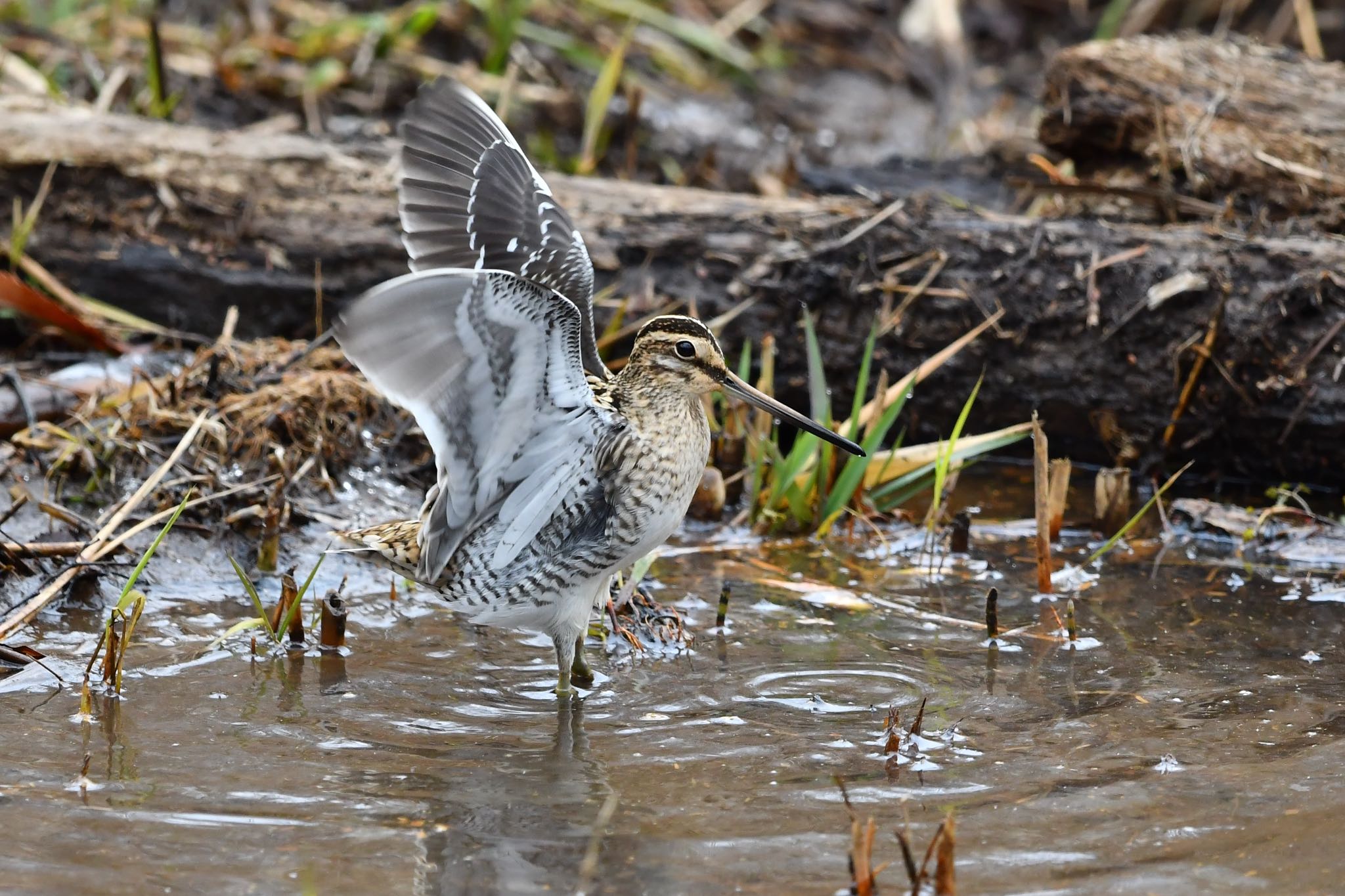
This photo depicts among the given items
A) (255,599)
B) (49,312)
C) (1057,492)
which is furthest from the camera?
(49,312)

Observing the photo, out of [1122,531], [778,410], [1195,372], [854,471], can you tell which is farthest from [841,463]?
[1195,372]

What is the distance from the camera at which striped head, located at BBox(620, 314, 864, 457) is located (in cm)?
397

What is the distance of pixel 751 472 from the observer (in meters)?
5.36

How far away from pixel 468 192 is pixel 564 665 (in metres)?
1.28

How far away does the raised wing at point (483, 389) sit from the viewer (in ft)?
10.7

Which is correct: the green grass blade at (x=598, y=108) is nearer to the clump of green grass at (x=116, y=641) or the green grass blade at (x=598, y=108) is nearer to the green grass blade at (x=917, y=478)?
the green grass blade at (x=917, y=478)

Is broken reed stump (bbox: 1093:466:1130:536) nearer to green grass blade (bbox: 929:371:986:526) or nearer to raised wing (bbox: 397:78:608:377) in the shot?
green grass blade (bbox: 929:371:986:526)

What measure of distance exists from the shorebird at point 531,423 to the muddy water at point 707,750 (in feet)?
1.05

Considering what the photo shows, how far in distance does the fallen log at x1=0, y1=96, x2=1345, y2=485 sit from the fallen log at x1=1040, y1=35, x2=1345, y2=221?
1.10 ft

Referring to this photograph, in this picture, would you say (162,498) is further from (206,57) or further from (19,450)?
(206,57)

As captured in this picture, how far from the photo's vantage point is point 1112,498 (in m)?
5.14

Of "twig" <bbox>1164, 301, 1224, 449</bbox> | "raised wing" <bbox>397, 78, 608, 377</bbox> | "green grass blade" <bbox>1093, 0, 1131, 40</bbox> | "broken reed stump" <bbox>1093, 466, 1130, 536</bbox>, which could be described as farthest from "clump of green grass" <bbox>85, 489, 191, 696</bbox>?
"green grass blade" <bbox>1093, 0, 1131, 40</bbox>

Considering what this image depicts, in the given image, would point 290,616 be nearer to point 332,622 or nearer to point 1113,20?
point 332,622

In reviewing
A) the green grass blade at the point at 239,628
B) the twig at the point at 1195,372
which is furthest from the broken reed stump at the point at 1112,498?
the green grass blade at the point at 239,628
